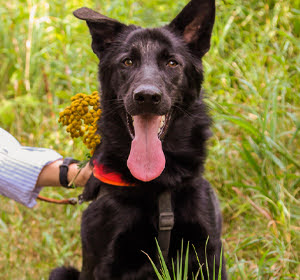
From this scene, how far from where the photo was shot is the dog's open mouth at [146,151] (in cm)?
198

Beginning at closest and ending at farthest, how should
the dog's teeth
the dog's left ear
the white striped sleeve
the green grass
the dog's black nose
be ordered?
1. the dog's black nose
2. the dog's teeth
3. the dog's left ear
4. the white striped sleeve
5. the green grass

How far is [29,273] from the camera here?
2865mm

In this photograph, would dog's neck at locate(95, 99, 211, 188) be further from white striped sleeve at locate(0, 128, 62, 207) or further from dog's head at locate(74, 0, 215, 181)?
white striped sleeve at locate(0, 128, 62, 207)

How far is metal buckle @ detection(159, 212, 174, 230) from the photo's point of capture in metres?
1.94

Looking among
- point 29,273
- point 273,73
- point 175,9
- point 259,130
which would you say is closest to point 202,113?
point 259,130

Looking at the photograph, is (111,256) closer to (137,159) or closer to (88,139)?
(137,159)

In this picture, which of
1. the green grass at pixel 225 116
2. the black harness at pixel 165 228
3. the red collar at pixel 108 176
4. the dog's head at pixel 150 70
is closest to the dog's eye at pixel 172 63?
the dog's head at pixel 150 70

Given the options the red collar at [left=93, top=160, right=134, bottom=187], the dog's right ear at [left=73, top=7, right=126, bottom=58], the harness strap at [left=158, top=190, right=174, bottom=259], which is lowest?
the harness strap at [left=158, top=190, right=174, bottom=259]

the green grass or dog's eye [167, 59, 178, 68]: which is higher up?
dog's eye [167, 59, 178, 68]

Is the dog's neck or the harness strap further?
the dog's neck

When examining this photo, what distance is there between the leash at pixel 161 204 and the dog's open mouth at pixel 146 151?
0.48ft

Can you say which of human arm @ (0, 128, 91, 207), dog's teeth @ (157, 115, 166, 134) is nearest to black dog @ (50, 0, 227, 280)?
dog's teeth @ (157, 115, 166, 134)

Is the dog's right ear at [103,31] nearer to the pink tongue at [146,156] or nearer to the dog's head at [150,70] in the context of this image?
the dog's head at [150,70]

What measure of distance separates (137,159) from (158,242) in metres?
0.39
